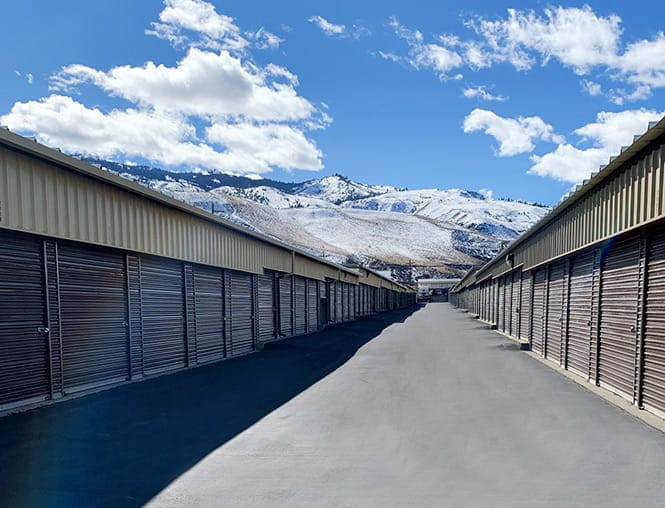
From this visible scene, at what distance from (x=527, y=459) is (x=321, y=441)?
7.75 ft

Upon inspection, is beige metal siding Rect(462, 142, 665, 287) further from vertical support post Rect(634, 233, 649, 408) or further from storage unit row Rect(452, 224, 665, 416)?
vertical support post Rect(634, 233, 649, 408)

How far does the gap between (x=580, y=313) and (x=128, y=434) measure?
9.25 metres

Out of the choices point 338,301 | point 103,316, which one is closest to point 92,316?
point 103,316

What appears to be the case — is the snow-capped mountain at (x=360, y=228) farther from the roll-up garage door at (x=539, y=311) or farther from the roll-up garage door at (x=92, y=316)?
the roll-up garage door at (x=92, y=316)

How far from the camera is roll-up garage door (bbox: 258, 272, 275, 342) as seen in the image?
1689cm

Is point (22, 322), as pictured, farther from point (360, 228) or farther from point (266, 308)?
point (360, 228)

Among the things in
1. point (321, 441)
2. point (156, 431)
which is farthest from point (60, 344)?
point (321, 441)

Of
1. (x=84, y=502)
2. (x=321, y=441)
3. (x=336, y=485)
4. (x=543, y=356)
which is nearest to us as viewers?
(x=84, y=502)

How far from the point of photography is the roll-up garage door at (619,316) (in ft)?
24.9

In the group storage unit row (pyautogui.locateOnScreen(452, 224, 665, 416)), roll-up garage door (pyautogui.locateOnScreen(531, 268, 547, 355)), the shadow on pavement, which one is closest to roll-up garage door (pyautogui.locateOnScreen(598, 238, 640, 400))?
storage unit row (pyautogui.locateOnScreen(452, 224, 665, 416))

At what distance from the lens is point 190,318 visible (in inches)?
468

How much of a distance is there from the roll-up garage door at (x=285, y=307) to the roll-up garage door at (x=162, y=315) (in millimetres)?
7519

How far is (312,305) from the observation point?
2369cm

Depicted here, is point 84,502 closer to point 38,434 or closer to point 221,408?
point 38,434
